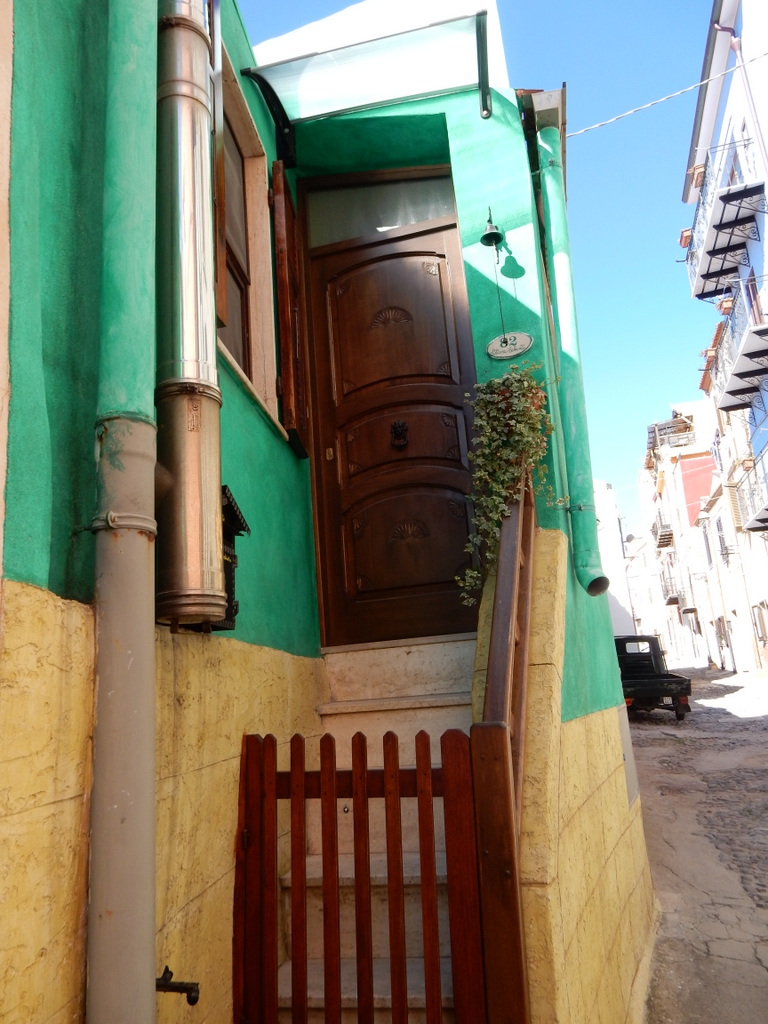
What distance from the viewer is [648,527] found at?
182 feet

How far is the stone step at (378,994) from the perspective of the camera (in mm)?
2719

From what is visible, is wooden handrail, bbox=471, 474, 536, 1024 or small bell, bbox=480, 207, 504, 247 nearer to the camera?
wooden handrail, bbox=471, 474, 536, 1024

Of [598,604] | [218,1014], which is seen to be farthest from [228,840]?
[598,604]

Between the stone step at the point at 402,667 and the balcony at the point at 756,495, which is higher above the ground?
the balcony at the point at 756,495

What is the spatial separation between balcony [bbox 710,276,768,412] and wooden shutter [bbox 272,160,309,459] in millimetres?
18547

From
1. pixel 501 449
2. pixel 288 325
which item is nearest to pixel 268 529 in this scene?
pixel 501 449

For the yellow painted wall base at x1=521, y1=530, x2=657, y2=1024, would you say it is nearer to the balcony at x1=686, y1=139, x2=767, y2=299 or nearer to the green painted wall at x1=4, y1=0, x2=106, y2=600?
the green painted wall at x1=4, y1=0, x2=106, y2=600

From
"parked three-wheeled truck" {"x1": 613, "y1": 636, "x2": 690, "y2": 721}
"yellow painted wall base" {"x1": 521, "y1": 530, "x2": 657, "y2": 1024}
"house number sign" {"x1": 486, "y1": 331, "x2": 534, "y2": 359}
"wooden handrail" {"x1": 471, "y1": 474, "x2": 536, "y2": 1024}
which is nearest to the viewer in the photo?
"wooden handrail" {"x1": 471, "y1": 474, "x2": 536, "y2": 1024}

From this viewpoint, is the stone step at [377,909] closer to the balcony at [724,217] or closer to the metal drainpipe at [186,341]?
the metal drainpipe at [186,341]

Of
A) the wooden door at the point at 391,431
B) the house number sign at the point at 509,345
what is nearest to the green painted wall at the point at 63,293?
the house number sign at the point at 509,345

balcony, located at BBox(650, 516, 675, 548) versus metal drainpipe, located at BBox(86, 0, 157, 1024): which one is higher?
balcony, located at BBox(650, 516, 675, 548)

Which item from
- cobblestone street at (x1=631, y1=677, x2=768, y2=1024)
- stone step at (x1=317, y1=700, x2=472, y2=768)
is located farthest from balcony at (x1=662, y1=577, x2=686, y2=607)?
stone step at (x1=317, y1=700, x2=472, y2=768)

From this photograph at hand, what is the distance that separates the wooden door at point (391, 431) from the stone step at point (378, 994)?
2169 mm

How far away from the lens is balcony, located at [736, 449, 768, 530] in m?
21.7
